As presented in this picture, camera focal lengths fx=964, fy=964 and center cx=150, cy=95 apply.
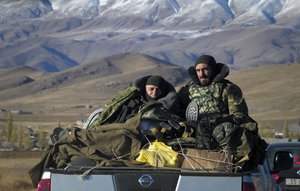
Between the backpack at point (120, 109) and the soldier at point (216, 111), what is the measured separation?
504mm

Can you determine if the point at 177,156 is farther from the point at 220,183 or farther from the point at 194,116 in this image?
the point at 194,116

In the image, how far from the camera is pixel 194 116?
883 cm

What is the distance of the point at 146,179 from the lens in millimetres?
7164

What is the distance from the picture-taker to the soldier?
7.57 metres

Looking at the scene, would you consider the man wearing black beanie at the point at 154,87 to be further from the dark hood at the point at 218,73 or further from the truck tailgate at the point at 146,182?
the truck tailgate at the point at 146,182

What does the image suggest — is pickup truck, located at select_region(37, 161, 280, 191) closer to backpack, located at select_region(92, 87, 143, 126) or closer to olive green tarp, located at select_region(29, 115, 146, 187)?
olive green tarp, located at select_region(29, 115, 146, 187)

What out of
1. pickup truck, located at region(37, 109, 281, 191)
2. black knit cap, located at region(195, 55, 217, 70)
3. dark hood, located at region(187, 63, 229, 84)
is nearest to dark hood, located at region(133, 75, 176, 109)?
dark hood, located at region(187, 63, 229, 84)

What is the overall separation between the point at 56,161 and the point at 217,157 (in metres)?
1.42

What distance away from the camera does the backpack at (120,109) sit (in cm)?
871

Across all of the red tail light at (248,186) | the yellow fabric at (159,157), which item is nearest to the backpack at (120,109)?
the yellow fabric at (159,157)

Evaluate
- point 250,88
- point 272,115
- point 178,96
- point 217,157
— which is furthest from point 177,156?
point 250,88

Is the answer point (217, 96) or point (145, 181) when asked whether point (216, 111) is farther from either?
point (145, 181)

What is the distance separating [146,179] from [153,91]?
2.09 metres

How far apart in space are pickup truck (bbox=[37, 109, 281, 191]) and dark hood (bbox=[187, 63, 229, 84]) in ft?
6.97
